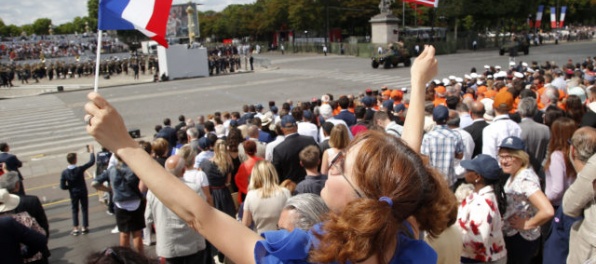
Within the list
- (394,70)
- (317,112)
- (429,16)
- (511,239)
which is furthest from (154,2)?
(429,16)

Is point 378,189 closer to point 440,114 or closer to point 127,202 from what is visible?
point 440,114

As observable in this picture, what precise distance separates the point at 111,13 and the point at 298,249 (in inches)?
78.9

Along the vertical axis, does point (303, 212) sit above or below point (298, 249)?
below

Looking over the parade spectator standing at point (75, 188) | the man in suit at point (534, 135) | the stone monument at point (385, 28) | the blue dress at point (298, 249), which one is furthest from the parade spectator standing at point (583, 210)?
the stone monument at point (385, 28)

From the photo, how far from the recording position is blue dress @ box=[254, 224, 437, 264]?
154cm

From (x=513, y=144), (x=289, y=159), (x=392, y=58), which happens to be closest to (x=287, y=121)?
(x=289, y=159)

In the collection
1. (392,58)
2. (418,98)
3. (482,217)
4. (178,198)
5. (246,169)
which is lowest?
(246,169)

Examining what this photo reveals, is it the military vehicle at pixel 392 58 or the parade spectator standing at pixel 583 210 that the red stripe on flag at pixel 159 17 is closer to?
the parade spectator standing at pixel 583 210

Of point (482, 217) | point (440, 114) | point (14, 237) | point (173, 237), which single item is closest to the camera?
point (482, 217)

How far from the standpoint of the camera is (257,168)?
Answer: 4.69 m

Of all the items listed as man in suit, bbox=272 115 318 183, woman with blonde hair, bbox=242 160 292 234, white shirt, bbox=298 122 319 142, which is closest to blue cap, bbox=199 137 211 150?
man in suit, bbox=272 115 318 183

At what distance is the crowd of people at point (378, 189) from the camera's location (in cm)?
155

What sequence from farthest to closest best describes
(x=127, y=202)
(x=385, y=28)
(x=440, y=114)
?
(x=385, y=28) → (x=127, y=202) → (x=440, y=114)

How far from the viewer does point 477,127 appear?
6.68 meters
